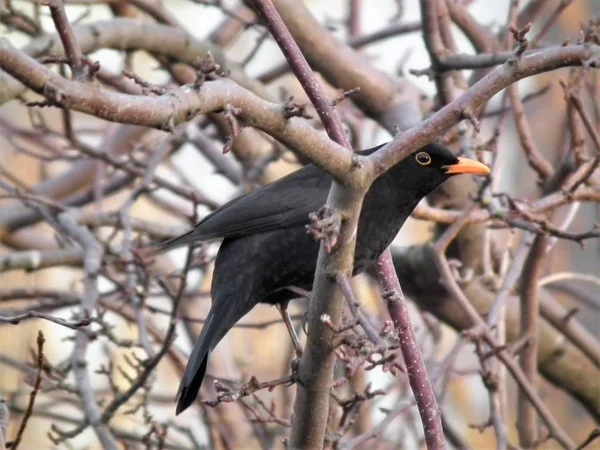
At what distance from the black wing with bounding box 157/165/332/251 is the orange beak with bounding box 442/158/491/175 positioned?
585 millimetres

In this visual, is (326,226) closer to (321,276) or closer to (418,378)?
(321,276)

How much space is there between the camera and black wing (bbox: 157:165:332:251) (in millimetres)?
4309

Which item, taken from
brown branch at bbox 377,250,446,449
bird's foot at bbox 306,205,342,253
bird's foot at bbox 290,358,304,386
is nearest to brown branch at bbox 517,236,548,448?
brown branch at bbox 377,250,446,449

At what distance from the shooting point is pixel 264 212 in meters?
4.39

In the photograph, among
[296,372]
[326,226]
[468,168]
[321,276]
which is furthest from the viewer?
[468,168]

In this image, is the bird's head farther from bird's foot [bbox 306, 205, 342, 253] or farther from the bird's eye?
bird's foot [bbox 306, 205, 342, 253]

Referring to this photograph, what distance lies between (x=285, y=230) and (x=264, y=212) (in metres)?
0.13

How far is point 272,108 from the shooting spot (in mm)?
2553

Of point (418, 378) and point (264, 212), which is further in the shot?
point (264, 212)

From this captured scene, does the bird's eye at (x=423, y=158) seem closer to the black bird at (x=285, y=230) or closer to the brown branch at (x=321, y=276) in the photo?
the black bird at (x=285, y=230)

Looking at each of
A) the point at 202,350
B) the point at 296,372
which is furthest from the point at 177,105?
the point at 202,350

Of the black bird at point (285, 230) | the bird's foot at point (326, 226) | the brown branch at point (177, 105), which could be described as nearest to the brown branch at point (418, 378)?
the bird's foot at point (326, 226)

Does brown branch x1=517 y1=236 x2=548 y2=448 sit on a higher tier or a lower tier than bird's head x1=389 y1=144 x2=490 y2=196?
lower

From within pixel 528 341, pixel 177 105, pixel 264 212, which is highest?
pixel 264 212
